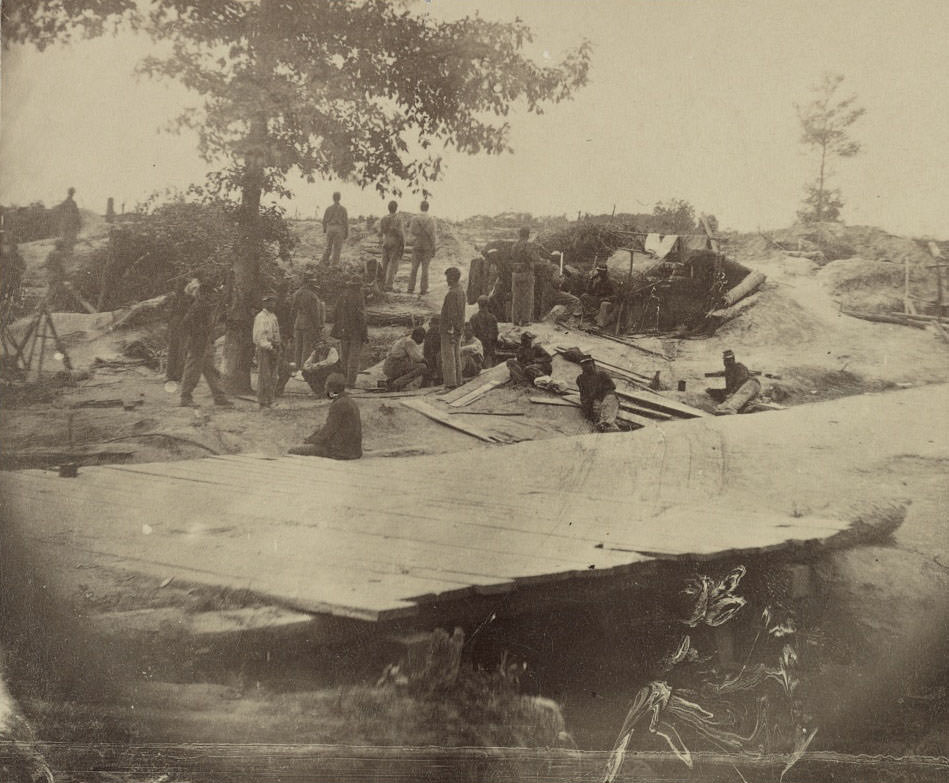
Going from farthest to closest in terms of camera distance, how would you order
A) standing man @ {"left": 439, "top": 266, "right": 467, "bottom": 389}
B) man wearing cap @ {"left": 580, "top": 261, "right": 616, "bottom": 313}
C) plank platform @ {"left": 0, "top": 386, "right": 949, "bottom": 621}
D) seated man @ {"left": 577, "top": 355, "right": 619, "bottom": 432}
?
man wearing cap @ {"left": 580, "top": 261, "right": 616, "bottom": 313}
standing man @ {"left": 439, "top": 266, "right": 467, "bottom": 389}
seated man @ {"left": 577, "top": 355, "right": 619, "bottom": 432}
plank platform @ {"left": 0, "top": 386, "right": 949, "bottom": 621}

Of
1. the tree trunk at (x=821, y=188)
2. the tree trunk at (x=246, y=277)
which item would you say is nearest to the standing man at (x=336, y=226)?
the tree trunk at (x=246, y=277)

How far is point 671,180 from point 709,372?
963 mm

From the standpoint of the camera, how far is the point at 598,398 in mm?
3084

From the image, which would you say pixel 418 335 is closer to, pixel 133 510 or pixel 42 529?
pixel 133 510

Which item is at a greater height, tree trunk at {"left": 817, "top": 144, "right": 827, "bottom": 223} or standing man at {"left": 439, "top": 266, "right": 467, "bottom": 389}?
tree trunk at {"left": 817, "top": 144, "right": 827, "bottom": 223}

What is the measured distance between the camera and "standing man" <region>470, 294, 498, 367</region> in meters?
3.28

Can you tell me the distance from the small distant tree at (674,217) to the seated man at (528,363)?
874 millimetres

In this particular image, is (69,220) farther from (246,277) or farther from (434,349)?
(434,349)

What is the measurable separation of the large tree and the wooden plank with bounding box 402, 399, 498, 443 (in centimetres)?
88

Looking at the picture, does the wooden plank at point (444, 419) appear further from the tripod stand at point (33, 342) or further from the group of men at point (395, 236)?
the tripod stand at point (33, 342)

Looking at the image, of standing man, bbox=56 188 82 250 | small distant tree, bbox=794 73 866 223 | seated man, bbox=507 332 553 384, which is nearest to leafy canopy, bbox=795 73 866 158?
small distant tree, bbox=794 73 866 223

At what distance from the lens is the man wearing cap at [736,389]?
3072 mm

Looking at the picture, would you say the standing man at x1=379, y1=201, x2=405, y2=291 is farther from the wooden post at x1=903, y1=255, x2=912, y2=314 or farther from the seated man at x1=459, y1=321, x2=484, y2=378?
the wooden post at x1=903, y1=255, x2=912, y2=314

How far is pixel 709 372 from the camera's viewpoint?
3.16 m
